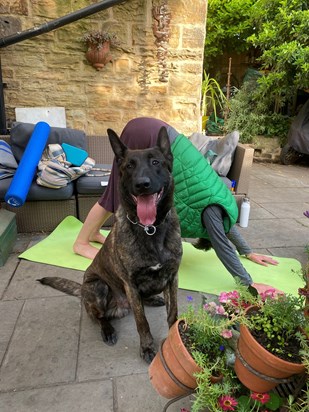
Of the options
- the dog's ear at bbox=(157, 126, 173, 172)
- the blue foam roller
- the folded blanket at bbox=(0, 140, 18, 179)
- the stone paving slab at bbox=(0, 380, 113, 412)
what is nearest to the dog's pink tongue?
the dog's ear at bbox=(157, 126, 173, 172)

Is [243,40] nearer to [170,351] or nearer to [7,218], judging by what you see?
[7,218]

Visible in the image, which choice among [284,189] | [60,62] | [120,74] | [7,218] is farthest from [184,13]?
[7,218]

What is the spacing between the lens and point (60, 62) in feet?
17.1

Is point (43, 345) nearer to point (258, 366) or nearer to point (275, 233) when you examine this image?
point (258, 366)

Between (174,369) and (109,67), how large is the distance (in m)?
5.15

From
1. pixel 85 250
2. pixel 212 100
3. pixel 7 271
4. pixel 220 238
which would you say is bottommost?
pixel 7 271

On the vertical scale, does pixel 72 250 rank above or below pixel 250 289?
below

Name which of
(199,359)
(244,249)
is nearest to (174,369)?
(199,359)

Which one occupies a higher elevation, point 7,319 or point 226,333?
point 226,333

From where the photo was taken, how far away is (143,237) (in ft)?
6.14

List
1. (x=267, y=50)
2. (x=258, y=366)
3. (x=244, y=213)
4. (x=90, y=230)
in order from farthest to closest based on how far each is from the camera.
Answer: (x=267, y=50) < (x=244, y=213) < (x=90, y=230) < (x=258, y=366)

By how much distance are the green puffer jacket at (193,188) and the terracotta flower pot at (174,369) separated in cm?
110

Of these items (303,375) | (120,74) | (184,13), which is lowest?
(303,375)

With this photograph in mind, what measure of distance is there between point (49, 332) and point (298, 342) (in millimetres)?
1700
